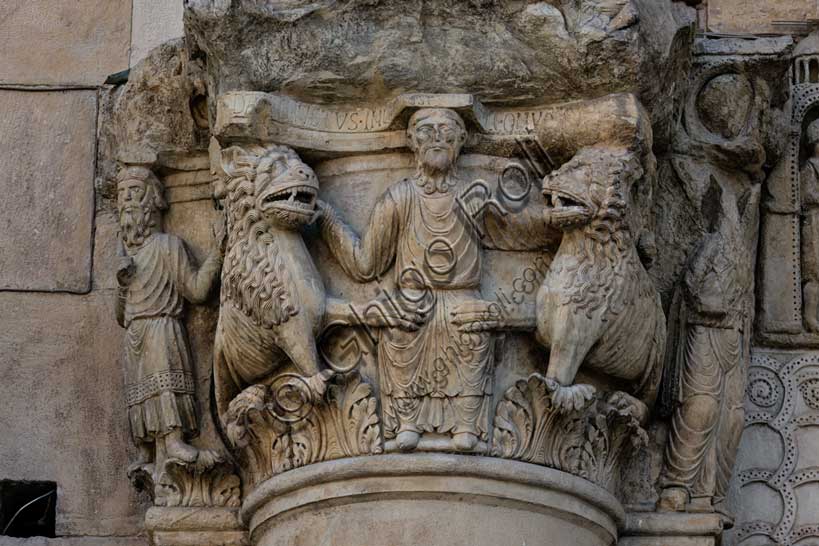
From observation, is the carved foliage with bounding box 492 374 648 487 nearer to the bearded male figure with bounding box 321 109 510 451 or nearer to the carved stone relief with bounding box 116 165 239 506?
the bearded male figure with bounding box 321 109 510 451

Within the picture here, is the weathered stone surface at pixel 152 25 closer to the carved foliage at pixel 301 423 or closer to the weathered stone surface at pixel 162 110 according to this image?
the weathered stone surface at pixel 162 110

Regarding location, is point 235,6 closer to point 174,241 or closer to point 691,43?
point 174,241

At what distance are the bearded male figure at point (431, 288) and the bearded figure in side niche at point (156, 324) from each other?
2.07ft

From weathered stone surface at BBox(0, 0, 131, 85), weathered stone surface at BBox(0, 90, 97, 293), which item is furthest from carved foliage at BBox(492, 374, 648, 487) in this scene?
weathered stone surface at BBox(0, 0, 131, 85)

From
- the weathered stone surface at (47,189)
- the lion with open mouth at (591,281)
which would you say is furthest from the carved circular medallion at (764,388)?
the weathered stone surface at (47,189)

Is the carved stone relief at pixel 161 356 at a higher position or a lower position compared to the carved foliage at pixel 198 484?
higher

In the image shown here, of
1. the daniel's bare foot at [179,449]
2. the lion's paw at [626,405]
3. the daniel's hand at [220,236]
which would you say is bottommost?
the daniel's bare foot at [179,449]

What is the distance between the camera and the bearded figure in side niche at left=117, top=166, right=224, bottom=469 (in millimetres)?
7742

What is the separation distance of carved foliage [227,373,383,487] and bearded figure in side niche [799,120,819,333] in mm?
1575

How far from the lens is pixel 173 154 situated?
26.1ft

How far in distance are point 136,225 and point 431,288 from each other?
43.7 inches

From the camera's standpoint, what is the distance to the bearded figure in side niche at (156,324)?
774 cm

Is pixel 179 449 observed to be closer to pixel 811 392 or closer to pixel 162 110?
pixel 162 110

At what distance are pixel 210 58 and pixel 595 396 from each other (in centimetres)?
149
